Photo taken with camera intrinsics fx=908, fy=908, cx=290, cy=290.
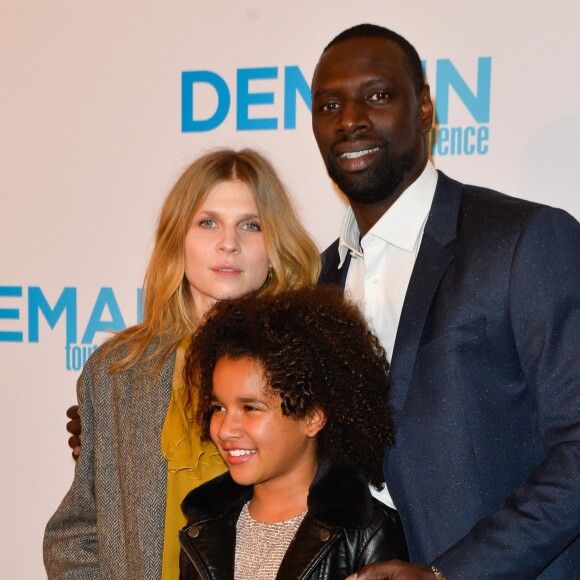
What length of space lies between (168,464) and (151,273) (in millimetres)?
538

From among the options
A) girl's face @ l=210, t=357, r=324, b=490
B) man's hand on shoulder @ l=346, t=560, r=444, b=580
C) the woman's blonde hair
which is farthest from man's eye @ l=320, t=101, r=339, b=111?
man's hand on shoulder @ l=346, t=560, r=444, b=580

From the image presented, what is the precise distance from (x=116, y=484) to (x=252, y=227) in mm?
726

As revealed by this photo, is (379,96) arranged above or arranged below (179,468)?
above

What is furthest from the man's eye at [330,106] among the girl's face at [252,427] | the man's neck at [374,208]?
the girl's face at [252,427]

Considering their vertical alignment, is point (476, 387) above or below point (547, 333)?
below

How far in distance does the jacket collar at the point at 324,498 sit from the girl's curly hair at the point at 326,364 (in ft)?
0.15

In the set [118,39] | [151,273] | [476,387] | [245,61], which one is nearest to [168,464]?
[151,273]

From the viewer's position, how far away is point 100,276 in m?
3.24

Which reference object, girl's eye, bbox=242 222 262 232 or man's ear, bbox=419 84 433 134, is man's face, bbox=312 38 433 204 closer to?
man's ear, bbox=419 84 433 134

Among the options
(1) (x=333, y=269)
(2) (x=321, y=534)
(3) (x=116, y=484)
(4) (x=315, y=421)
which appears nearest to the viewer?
(2) (x=321, y=534)

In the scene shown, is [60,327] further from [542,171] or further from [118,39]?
[542,171]

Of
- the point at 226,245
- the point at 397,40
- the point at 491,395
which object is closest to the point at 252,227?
the point at 226,245

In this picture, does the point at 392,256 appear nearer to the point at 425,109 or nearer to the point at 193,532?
the point at 425,109

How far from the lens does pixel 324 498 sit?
1850mm
